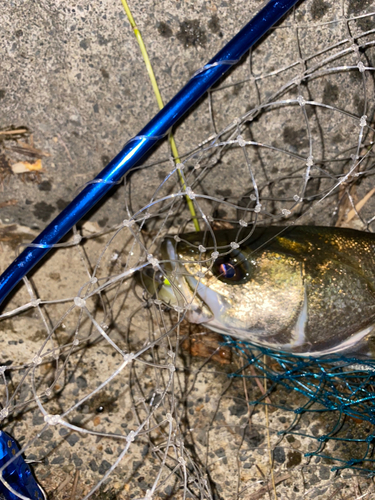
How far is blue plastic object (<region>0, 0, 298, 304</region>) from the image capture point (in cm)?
166

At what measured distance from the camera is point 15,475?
1.66 m

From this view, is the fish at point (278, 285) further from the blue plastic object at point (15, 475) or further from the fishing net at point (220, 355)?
the blue plastic object at point (15, 475)

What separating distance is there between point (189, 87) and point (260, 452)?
1579 mm

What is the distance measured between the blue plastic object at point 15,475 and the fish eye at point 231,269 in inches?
41.5

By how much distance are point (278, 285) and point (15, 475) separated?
4.12 ft

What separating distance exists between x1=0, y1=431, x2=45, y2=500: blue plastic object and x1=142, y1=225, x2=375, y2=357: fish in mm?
821

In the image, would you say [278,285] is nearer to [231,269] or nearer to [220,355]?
[231,269]

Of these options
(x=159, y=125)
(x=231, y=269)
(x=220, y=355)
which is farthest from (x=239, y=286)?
(x=159, y=125)

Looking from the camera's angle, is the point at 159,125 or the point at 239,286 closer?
the point at 159,125

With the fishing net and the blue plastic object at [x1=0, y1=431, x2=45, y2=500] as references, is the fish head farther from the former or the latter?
Result: the blue plastic object at [x1=0, y1=431, x2=45, y2=500]

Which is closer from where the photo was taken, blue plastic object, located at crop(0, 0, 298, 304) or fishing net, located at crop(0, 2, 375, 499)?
blue plastic object, located at crop(0, 0, 298, 304)

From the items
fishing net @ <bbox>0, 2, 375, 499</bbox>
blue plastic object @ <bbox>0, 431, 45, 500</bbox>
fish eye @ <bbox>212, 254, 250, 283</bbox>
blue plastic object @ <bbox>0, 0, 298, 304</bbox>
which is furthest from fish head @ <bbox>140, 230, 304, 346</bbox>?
blue plastic object @ <bbox>0, 431, 45, 500</bbox>

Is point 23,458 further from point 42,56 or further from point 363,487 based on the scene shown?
point 42,56

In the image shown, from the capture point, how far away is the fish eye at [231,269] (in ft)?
5.91
